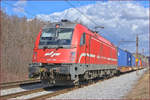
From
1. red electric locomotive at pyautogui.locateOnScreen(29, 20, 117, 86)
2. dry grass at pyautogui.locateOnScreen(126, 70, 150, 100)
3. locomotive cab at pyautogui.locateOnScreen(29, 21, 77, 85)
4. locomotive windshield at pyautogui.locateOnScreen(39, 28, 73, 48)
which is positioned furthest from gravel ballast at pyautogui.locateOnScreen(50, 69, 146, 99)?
locomotive windshield at pyautogui.locateOnScreen(39, 28, 73, 48)

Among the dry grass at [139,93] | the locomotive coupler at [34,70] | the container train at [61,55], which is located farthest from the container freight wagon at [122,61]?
the locomotive coupler at [34,70]

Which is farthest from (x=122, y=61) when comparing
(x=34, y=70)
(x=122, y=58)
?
(x=34, y=70)

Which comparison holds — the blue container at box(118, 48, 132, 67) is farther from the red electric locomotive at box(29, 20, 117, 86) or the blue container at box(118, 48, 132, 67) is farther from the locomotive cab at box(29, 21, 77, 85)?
the locomotive cab at box(29, 21, 77, 85)

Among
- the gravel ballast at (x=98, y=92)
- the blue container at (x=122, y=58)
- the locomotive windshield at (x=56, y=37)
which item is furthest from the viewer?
the blue container at (x=122, y=58)

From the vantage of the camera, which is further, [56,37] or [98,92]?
[56,37]

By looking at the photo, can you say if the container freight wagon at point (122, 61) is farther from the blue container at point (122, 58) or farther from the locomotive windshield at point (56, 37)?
the locomotive windshield at point (56, 37)

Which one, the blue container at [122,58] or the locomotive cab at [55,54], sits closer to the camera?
the locomotive cab at [55,54]

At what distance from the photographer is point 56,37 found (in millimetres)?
12680

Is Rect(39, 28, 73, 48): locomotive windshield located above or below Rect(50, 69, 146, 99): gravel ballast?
above

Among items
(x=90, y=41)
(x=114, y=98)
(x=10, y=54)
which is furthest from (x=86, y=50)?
(x=10, y=54)

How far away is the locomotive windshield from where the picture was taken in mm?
12406

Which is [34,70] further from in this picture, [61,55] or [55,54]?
[61,55]

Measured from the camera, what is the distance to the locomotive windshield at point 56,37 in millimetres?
12406

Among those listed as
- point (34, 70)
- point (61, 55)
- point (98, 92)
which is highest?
point (61, 55)
